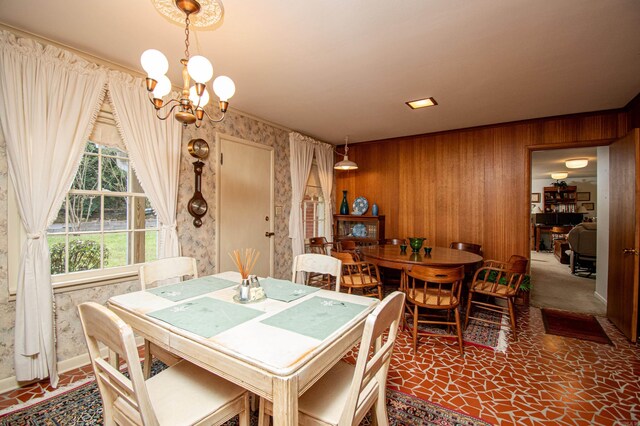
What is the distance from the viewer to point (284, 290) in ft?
6.09

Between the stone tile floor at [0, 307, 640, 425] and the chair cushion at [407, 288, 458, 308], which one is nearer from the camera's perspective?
the stone tile floor at [0, 307, 640, 425]

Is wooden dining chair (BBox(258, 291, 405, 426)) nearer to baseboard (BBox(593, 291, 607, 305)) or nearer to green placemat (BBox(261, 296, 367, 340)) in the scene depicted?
green placemat (BBox(261, 296, 367, 340))

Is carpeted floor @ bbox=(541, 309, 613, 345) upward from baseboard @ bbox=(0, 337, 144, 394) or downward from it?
downward

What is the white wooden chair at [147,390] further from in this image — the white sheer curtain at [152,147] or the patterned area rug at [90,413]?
the white sheer curtain at [152,147]

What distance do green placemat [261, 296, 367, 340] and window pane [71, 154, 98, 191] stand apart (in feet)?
7.03

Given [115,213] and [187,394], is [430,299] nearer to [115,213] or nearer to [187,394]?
A: [187,394]

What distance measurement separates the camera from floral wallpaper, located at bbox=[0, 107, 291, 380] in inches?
79.4

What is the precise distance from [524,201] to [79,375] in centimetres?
523

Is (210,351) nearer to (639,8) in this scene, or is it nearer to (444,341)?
(444,341)

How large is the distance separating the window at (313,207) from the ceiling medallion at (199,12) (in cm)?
327

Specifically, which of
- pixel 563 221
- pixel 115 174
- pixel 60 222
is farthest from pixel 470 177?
pixel 563 221

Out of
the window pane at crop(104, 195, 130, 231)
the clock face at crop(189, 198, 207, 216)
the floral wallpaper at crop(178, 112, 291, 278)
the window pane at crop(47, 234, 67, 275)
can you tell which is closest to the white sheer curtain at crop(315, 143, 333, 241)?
the floral wallpaper at crop(178, 112, 291, 278)

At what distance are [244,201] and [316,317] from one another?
8.50 feet

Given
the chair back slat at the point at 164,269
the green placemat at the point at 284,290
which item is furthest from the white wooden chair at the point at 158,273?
the green placemat at the point at 284,290
